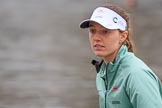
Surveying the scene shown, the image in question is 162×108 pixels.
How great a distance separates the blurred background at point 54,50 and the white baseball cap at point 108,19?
14.4 feet

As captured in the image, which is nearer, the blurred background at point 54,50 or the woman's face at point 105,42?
the woman's face at point 105,42

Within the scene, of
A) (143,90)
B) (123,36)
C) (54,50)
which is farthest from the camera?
(54,50)

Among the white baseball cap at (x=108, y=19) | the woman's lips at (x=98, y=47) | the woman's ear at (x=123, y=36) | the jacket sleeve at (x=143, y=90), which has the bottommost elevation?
the jacket sleeve at (x=143, y=90)

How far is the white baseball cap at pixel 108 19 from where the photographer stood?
11.3ft

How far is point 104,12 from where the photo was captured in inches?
140

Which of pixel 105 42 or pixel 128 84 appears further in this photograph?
pixel 105 42

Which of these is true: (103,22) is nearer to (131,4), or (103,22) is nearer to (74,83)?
(74,83)

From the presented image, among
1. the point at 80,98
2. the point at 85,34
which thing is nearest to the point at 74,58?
the point at 85,34

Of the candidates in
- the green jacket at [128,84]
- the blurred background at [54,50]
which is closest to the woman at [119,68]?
the green jacket at [128,84]

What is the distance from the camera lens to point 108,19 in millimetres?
3486

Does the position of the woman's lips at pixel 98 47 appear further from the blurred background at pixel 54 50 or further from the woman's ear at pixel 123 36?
the blurred background at pixel 54 50

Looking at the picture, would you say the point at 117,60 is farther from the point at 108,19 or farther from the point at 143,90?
the point at 143,90

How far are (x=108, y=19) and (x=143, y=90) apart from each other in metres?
0.56

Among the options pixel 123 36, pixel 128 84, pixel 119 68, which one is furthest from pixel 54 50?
pixel 128 84
